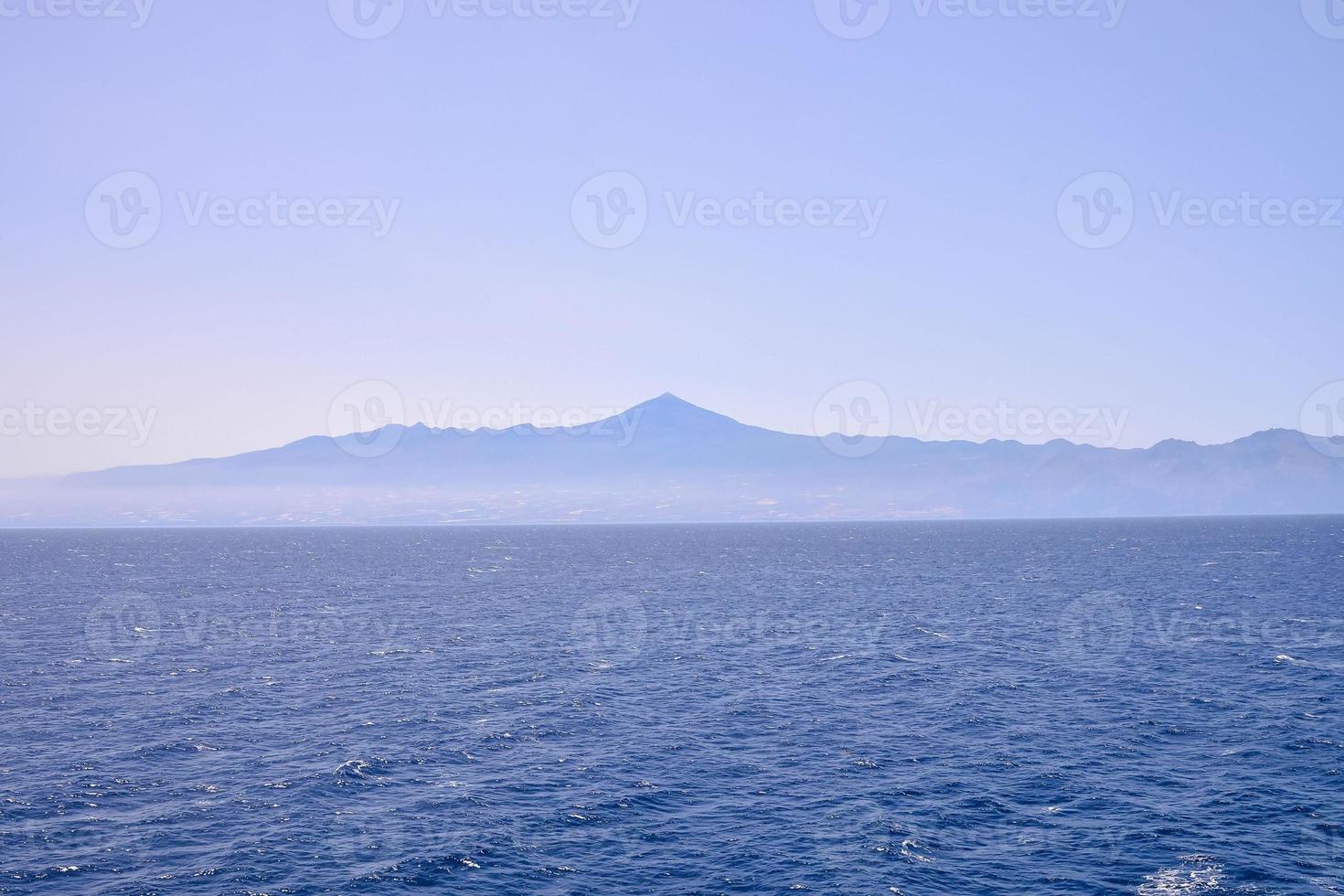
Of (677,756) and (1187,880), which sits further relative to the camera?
(677,756)

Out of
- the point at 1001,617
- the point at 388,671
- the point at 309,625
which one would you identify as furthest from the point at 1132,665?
the point at 309,625

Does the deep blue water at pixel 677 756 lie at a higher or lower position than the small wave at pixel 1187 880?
lower

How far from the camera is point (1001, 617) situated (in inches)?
4456

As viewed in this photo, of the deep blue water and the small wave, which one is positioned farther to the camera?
the deep blue water

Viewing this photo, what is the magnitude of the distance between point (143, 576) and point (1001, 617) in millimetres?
176019

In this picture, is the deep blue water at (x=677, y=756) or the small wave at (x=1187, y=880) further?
the deep blue water at (x=677, y=756)

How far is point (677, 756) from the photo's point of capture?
52.6 metres

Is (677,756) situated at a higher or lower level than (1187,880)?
lower

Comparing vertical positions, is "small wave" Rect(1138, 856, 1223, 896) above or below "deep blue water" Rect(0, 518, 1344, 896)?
above

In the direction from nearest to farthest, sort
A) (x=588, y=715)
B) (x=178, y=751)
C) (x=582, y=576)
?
(x=178, y=751) < (x=588, y=715) < (x=582, y=576)

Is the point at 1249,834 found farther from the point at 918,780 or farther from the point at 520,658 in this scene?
the point at 520,658

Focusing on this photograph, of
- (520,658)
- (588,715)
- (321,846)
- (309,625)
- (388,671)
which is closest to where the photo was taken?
(321,846)

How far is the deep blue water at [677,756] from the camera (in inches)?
1453

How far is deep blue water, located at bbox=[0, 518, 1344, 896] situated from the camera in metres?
36.9
